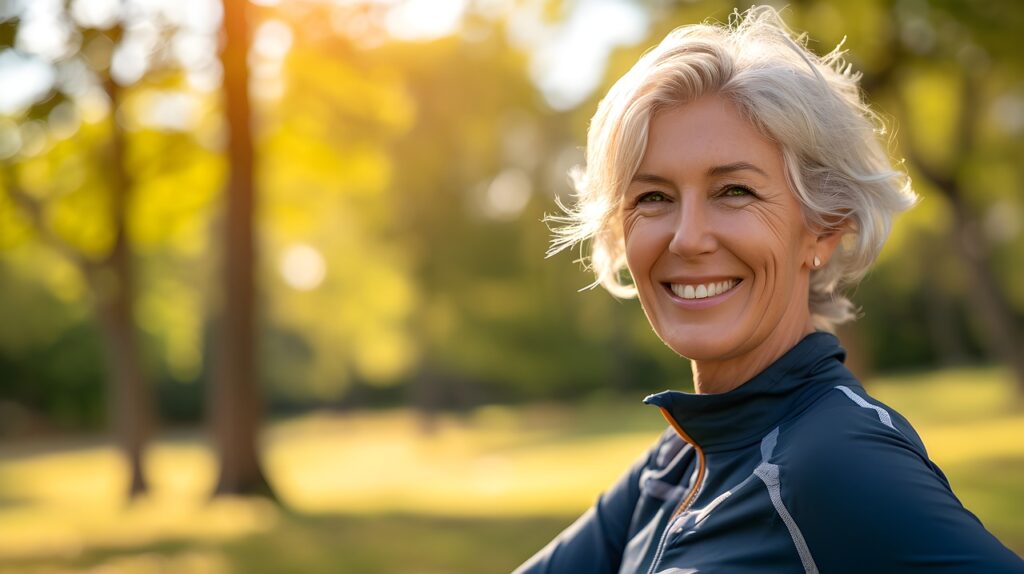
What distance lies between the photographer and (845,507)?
1.45m

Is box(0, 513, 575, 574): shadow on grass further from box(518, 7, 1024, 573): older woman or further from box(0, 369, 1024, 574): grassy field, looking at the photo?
box(518, 7, 1024, 573): older woman

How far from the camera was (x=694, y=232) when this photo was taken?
187 centimetres

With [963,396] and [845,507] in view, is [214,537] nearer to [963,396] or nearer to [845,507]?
[845,507]

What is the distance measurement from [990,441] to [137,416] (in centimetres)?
1248

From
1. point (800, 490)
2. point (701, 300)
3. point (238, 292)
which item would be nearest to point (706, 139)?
point (701, 300)

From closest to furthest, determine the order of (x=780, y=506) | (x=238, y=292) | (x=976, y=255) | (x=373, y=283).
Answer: (x=780, y=506), (x=238, y=292), (x=976, y=255), (x=373, y=283)

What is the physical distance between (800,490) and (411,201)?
27.5 metres

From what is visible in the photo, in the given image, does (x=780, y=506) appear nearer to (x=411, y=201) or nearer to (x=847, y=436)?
(x=847, y=436)

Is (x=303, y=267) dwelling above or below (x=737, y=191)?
above

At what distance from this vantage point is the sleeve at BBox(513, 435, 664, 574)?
85.9 inches

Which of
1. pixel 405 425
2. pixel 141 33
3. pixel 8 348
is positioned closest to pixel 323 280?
pixel 405 425

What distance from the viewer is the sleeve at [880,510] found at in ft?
4.58

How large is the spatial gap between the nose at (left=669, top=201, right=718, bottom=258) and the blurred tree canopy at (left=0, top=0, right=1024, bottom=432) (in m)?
1.86

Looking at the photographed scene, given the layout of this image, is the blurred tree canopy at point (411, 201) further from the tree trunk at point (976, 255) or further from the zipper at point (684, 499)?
the zipper at point (684, 499)
